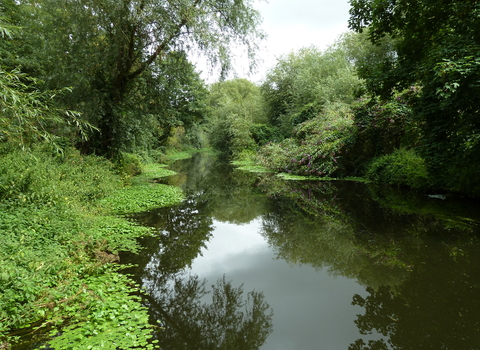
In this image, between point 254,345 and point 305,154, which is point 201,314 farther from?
point 305,154

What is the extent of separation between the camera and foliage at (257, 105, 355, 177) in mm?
14664

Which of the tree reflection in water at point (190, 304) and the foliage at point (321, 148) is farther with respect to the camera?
the foliage at point (321, 148)

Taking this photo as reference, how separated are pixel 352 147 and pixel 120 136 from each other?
36.9ft

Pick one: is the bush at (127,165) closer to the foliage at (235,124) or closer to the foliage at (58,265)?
the foliage at (58,265)


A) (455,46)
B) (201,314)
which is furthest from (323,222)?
(455,46)

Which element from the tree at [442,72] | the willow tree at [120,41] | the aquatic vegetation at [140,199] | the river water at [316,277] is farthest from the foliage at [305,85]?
the aquatic vegetation at [140,199]

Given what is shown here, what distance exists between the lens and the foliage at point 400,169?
1070cm

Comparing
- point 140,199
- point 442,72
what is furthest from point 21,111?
point 442,72

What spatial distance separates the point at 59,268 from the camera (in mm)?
4039

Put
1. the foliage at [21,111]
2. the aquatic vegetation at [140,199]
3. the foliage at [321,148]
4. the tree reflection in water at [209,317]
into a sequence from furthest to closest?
the foliage at [321,148], the aquatic vegetation at [140,199], the foliage at [21,111], the tree reflection in water at [209,317]

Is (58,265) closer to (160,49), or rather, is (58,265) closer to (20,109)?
(20,109)

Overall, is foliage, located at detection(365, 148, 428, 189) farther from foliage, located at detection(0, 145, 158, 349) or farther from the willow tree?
foliage, located at detection(0, 145, 158, 349)

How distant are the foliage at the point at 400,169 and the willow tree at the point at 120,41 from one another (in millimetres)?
7828

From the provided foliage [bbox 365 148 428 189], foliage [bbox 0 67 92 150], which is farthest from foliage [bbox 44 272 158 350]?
foliage [bbox 365 148 428 189]
